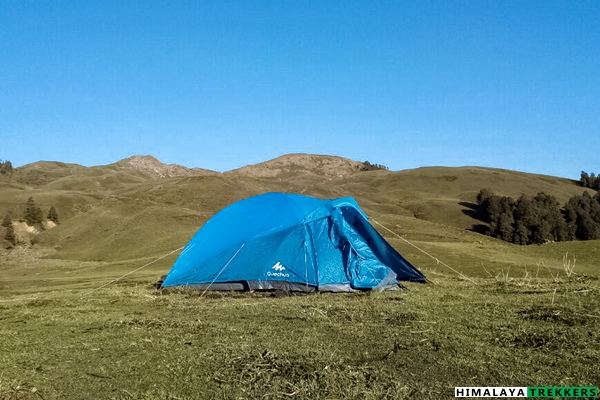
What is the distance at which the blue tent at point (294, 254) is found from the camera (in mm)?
13102

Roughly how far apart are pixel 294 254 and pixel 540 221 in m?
71.3

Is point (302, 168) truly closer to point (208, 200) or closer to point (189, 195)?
point (189, 195)

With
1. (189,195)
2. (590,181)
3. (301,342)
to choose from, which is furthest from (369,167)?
(301,342)

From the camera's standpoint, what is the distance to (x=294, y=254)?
43.7 ft

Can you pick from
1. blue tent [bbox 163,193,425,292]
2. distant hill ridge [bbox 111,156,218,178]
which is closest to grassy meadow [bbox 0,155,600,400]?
blue tent [bbox 163,193,425,292]

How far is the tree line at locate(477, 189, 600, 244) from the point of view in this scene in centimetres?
7406

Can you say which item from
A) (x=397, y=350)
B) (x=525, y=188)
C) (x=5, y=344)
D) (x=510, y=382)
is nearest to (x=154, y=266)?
(x=5, y=344)

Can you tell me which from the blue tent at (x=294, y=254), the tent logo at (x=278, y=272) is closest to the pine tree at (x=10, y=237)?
the blue tent at (x=294, y=254)

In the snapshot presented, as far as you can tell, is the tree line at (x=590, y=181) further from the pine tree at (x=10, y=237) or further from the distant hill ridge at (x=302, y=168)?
the pine tree at (x=10, y=237)

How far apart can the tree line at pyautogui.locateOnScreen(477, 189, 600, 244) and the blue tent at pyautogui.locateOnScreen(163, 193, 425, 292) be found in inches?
2545

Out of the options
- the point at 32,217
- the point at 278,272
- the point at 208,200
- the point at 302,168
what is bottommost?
the point at 278,272

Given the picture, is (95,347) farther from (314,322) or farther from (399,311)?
(399,311)

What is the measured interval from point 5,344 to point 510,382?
6765mm

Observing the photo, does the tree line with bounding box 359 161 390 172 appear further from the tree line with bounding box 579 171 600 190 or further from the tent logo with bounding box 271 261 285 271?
the tent logo with bounding box 271 261 285 271
